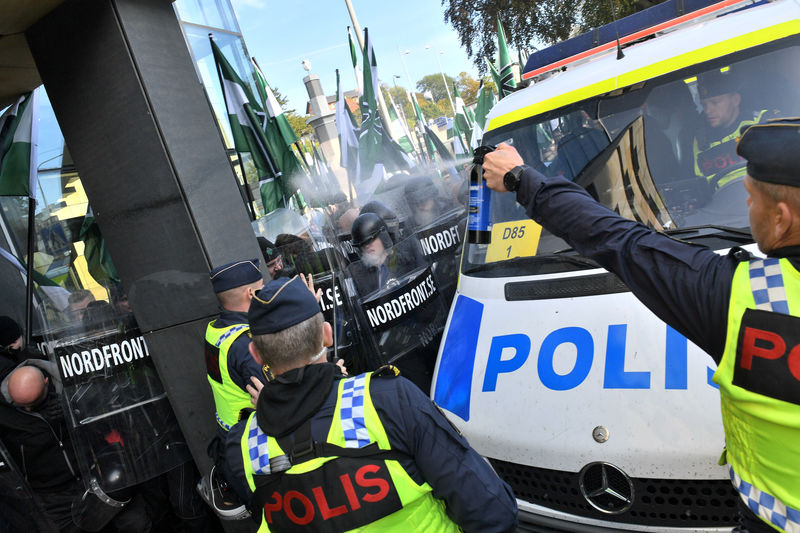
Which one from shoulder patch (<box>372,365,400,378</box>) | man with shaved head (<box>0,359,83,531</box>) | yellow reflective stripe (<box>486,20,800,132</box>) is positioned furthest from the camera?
man with shaved head (<box>0,359,83,531</box>)

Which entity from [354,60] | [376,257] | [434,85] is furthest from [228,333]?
[434,85]

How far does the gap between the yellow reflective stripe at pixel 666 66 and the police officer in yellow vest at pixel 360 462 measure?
2346 millimetres

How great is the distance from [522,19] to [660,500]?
18.6 m

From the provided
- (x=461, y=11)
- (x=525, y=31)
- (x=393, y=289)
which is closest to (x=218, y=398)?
(x=393, y=289)

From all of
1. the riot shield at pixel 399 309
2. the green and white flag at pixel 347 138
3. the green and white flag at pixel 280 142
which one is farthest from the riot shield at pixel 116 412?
the green and white flag at pixel 347 138

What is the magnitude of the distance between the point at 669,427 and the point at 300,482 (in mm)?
1340

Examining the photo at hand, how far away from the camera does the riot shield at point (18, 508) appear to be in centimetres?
340

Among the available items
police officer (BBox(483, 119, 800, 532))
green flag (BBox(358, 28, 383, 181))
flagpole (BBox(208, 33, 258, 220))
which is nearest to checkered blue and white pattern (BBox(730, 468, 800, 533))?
police officer (BBox(483, 119, 800, 532))

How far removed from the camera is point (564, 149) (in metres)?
3.41

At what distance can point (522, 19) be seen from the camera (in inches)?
722

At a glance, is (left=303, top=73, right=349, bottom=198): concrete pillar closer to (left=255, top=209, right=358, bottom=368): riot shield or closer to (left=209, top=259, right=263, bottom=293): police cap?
(left=255, top=209, right=358, bottom=368): riot shield

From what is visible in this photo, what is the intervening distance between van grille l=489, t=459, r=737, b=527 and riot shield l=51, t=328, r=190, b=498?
275cm

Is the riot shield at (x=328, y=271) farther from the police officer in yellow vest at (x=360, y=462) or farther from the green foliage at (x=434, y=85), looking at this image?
the green foliage at (x=434, y=85)

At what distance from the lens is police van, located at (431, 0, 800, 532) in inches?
83.6
